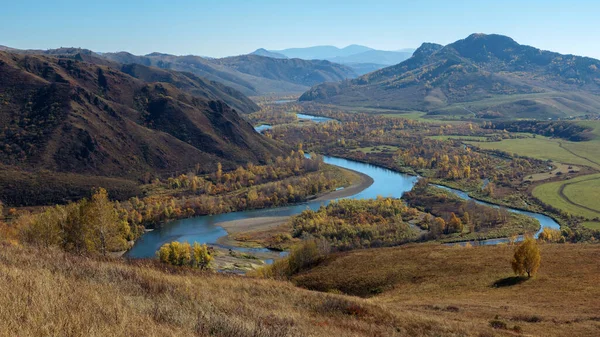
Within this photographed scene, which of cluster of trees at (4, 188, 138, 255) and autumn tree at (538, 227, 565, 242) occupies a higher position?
cluster of trees at (4, 188, 138, 255)

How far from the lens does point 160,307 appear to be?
19391 millimetres

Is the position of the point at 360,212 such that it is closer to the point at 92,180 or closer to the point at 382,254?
the point at 382,254

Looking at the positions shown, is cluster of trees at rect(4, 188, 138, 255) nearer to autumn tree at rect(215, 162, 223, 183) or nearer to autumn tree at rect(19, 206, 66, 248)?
autumn tree at rect(19, 206, 66, 248)

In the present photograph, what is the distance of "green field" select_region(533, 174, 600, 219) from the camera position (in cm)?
13180

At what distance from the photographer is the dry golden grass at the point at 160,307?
587 inches

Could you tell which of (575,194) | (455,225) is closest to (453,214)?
(455,225)

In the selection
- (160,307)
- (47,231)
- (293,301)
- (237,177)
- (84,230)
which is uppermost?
(160,307)

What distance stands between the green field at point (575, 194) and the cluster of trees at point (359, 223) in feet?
155

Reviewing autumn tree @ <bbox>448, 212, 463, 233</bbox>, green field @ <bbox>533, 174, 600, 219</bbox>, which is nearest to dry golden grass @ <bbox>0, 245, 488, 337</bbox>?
autumn tree @ <bbox>448, 212, 463, 233</bbox>

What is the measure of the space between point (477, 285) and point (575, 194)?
127056 mm

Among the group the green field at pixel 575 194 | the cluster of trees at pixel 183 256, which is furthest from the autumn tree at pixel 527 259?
the green field at pixel 575 194

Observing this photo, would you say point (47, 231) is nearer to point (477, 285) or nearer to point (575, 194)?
point (477, 285)

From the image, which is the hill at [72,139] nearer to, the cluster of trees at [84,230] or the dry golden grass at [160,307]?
the cluster of trees at [84,230]

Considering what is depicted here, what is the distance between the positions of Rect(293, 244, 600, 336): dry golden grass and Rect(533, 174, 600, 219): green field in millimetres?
89020
